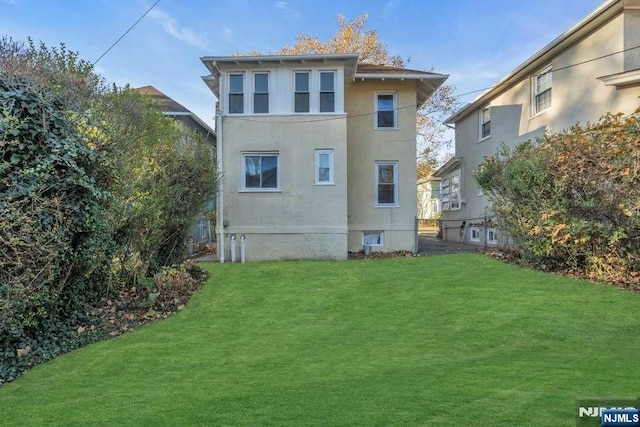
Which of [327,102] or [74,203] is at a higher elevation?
[327,102]

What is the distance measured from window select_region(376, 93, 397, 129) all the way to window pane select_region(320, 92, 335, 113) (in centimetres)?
239

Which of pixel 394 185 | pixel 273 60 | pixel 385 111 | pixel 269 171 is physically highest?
pixel 273 60

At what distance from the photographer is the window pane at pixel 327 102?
14.3 m

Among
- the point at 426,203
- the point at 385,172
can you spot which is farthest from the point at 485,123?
the point at 426,203

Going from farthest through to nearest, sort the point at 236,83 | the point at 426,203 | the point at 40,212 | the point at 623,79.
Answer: the point at 426,203 < the point at 236,83 < the point at 623,79 < the point at 40,212

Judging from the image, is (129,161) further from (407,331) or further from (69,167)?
(407,331)

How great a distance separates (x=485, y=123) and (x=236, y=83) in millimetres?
11217

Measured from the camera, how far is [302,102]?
14.3 meters

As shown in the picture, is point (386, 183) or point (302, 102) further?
point (386, 183)

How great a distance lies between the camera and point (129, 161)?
872 centimetres

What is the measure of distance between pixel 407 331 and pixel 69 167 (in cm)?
562

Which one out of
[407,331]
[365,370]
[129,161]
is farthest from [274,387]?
[129,161]

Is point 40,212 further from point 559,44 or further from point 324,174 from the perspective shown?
point 559,44

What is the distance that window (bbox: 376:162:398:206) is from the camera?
15797 mm
